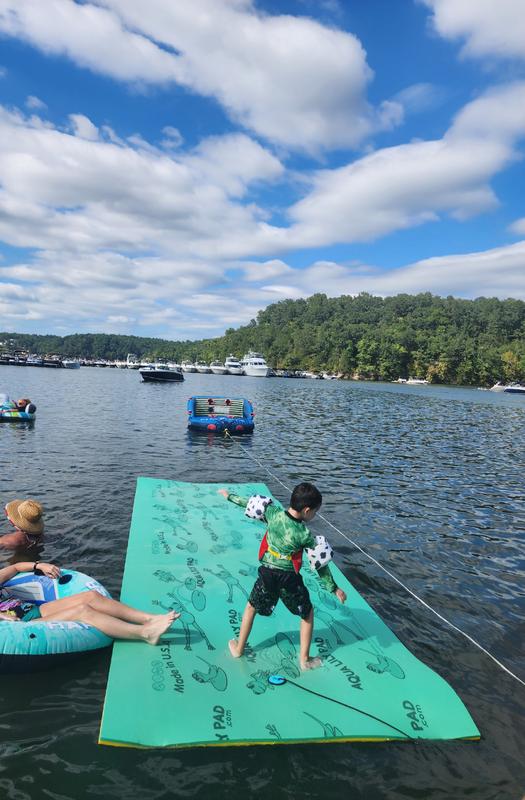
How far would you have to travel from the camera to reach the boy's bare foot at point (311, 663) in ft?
17.5

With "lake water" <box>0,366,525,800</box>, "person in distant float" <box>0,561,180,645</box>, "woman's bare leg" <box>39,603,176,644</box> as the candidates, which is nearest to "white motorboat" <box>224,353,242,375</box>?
"lake water" <box>0,366,525,800</box>

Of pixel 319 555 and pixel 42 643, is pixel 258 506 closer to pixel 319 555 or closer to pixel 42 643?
pixel 319 555

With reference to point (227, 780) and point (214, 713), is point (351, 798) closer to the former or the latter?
point (227, 780)

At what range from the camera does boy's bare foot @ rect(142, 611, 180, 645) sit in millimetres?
5488

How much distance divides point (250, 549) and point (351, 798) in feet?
15.9

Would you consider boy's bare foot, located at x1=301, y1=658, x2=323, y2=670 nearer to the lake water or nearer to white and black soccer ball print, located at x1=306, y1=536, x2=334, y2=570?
the lake water

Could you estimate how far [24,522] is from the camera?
25.1ft

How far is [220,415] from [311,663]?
775 inches

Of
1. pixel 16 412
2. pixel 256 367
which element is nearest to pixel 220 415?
pixel 16 412

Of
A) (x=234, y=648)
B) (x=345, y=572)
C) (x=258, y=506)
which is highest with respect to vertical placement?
(x=258, y=506)

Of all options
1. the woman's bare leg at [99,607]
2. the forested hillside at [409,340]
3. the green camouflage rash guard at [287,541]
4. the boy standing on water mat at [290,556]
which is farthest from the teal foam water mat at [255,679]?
the forested hillside at [409,340]

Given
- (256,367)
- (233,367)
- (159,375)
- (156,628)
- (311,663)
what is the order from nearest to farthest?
(311,663)
(156,628)
(159,375)
(256,367)
(233,367)

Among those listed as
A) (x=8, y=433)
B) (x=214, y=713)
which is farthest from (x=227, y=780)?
(x=8, y=433)

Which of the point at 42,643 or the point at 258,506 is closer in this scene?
the point at 42,643
